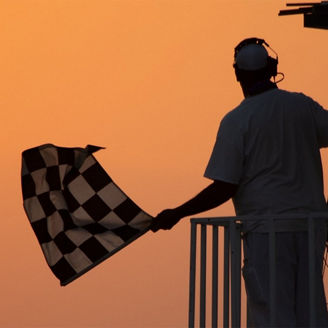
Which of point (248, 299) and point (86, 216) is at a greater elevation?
point (86, 216)

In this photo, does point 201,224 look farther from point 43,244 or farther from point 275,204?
point 43,244

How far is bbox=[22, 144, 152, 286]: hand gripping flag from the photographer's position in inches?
236

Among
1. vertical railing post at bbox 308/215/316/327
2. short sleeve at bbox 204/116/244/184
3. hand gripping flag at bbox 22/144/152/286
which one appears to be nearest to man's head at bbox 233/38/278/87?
short sleeve at bbox 204/116/244/184

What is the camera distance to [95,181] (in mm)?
6195

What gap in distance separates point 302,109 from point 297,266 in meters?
0.85

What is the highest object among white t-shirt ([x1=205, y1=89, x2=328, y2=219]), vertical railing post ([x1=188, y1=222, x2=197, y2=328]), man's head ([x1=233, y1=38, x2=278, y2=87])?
man's head ([x1=233, y1=38, x2=278, y2=87])

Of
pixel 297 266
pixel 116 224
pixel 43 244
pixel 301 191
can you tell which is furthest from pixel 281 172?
pixel 43 244

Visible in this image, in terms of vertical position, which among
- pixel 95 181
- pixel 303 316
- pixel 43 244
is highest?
pixel 95 181

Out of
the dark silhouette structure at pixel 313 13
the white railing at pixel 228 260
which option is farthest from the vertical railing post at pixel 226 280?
Answer: the dark silhouette structure at pixel 313 13

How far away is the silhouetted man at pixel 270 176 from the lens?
5113mm

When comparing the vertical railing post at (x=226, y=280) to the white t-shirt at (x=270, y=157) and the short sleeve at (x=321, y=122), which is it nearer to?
the white t-shirt at (x=270, y=157)

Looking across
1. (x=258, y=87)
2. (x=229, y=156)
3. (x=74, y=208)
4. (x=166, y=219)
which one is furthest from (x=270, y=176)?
(x=74, y=208)

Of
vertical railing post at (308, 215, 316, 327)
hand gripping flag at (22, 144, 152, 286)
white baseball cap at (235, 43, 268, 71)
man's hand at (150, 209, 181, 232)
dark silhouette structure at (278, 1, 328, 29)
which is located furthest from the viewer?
dark silhouette structure at (278, 1, 328, 29)

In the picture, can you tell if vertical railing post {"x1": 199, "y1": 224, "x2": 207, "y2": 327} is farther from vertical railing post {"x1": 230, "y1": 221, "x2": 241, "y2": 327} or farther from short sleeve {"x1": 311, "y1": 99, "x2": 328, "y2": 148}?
short sleeve {"x1": 311, "y1": 99, "x2": 328, "y2": 148}
